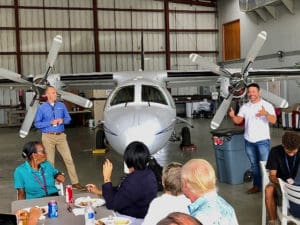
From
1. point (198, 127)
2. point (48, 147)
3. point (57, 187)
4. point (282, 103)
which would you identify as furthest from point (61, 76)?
point (198, 127)

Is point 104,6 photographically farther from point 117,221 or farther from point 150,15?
point 117,221

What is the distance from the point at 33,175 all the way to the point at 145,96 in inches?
166

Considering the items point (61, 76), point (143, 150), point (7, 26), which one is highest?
point (7, 26)

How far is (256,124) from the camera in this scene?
20.8 ft

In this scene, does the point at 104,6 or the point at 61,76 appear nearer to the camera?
the point at 61,76

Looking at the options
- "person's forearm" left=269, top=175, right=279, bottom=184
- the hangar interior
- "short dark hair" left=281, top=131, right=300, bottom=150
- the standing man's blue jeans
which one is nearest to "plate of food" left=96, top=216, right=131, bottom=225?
"person's forearm" left=269, top=175, right=279, bottom=184

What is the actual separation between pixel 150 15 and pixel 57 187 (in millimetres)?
20753

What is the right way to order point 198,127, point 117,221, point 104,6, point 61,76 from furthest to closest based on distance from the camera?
point 104,6, point 198,127, point 61,76, point 117,221

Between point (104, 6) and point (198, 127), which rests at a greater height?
point (104, 6)

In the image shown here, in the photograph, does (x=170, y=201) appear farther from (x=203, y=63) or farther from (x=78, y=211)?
(x=203, y=63)

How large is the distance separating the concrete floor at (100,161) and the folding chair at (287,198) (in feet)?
3.87

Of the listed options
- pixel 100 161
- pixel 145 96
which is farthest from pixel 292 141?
pixel 100 161

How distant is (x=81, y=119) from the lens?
21906 mm

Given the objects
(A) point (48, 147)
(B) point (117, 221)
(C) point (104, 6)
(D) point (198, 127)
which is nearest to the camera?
(B) point (117, 221)
